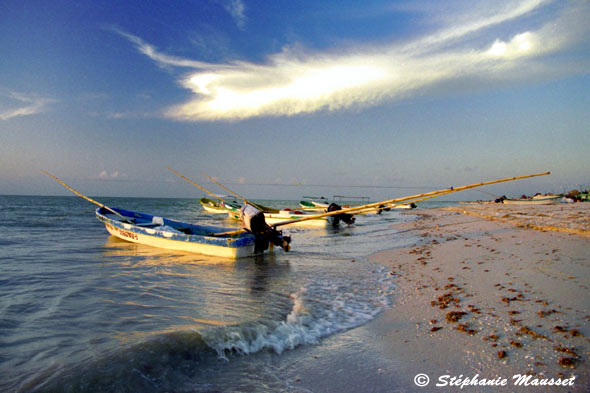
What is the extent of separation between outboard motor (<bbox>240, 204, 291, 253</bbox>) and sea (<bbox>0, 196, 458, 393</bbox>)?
160 centimetres

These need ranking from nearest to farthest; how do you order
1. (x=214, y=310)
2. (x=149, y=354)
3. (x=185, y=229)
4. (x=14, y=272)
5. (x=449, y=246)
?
1. (x=149, y=354)
2. (x=214, y=310)
3. (x=14, y=272)
4. (x=449, y=246)
5. (x=185, y=229)

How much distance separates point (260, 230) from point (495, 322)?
9.44 metres

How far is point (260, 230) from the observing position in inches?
515

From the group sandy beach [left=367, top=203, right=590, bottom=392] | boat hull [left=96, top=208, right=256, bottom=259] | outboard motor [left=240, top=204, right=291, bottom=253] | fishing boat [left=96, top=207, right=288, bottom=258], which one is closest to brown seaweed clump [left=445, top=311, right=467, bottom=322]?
sandy beach [left=367, top=203, right=590, bottom=392]

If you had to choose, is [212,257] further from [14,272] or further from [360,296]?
[360,296]

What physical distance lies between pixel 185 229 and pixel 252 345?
1335cm

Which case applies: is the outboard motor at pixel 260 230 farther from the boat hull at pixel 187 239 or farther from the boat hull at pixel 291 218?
the boat hull at pixel 291 218

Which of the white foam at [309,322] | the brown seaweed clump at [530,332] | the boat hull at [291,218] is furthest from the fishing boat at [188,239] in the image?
the boat hull at [291,218]

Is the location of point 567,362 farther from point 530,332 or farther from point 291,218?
point 291,218

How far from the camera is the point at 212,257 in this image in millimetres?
13305

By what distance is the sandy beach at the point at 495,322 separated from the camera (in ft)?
11.8

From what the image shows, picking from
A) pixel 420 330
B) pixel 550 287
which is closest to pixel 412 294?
pixel 420 330

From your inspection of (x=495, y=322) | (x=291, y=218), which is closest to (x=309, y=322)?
(x=495, y=322)

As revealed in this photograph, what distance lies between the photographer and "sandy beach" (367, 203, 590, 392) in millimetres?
3584
